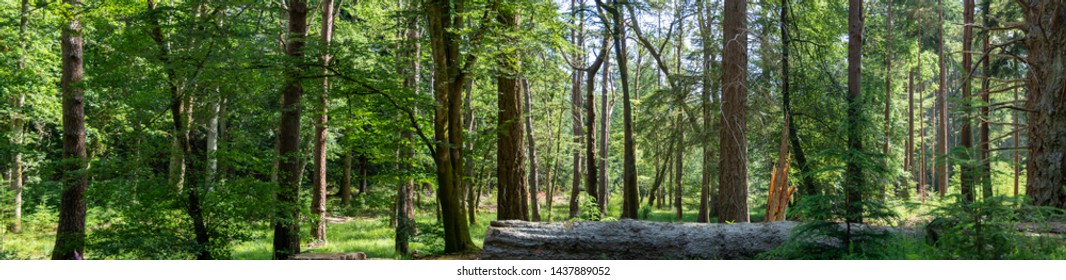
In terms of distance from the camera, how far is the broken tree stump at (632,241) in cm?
688

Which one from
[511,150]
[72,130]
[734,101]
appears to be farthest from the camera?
[511,150]

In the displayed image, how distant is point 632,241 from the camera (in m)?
7.08

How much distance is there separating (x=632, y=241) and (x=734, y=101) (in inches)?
141

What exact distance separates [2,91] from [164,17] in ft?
41.9

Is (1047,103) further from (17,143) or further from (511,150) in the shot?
(17,143)

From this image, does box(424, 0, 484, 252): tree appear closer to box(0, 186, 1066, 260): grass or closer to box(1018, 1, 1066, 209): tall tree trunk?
box(0, 186, 1066, 260): grass

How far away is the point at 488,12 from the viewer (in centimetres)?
920

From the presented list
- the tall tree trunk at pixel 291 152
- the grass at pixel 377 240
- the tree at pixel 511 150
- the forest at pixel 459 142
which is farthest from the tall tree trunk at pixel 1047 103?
the tall tree trunk at pixel 291 152

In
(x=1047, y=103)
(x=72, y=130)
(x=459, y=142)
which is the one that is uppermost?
(x=1047, y=103)

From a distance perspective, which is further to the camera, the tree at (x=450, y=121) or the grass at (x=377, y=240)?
the tree at (x=450, y=121)

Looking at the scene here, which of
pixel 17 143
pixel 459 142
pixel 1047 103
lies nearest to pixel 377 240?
pixel 459 142

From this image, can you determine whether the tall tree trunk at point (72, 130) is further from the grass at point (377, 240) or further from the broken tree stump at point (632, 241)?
the broken tree stump at point (632, 241)

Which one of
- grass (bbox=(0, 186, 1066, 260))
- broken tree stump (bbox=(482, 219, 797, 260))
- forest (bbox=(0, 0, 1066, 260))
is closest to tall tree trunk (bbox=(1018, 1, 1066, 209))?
forest (bbox=(0, 0, 1066, 260))

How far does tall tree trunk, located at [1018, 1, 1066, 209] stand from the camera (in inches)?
286
